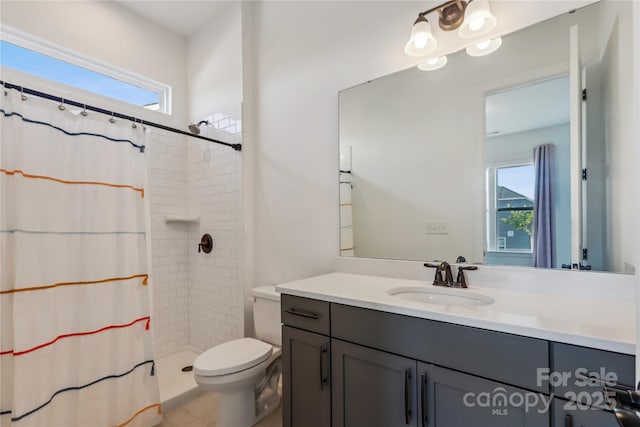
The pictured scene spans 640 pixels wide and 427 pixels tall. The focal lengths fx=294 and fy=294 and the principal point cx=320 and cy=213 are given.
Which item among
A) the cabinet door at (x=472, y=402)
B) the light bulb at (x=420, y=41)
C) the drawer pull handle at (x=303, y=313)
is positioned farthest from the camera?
the light bulb at (x=420, y=41)

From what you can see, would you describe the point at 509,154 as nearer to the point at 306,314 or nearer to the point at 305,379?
the point at 306,314

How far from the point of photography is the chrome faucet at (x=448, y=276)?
140 centimetres

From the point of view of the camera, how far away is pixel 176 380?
2.22m

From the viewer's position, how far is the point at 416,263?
62.9 inches

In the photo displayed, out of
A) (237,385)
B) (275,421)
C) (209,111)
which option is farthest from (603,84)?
(209,111)

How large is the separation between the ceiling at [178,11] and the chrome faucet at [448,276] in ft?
8.54

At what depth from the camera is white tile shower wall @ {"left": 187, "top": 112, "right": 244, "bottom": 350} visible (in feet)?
7.79

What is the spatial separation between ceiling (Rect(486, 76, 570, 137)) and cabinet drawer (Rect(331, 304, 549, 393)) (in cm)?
95

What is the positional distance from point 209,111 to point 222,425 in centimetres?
237

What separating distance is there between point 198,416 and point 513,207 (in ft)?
7.23

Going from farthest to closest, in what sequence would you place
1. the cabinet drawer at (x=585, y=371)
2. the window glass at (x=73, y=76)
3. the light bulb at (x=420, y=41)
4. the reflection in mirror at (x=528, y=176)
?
1. the window glass at (x=73, y=76)
2. the light bulb at (x=420, y=41)
3. the reflection in mirror at (x=528, y=176)
4. the cabinet drawer at (x=585, y=371)

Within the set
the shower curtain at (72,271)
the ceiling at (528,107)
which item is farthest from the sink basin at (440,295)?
the shower curtain at (72,271)

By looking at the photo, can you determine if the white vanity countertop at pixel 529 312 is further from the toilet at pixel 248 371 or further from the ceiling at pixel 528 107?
the ceiling at pixel 528 107

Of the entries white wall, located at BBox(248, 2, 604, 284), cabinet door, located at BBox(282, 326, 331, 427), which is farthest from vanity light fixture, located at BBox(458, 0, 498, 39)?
cabinet door, located at BBox(282, 326, 331, 427)
